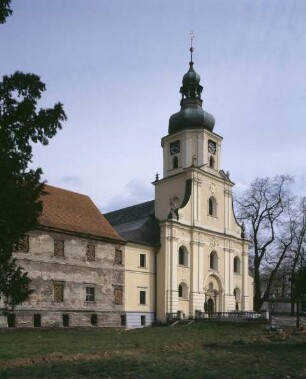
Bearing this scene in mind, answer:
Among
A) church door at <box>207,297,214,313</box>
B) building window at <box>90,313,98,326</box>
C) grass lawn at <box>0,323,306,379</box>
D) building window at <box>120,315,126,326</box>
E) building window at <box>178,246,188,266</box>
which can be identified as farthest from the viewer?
church door at <box>207,297,214,313</box>

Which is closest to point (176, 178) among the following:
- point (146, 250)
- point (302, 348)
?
point (146, 250)

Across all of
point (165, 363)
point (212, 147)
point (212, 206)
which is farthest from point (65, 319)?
point (165, 363)

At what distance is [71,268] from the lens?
37.0m

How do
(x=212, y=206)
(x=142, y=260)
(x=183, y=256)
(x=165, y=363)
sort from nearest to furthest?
(x=165, y=363)
(x=142, y=260)
(x=183, y=256)
(x=212, y=206)

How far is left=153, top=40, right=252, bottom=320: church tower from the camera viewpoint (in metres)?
43.8

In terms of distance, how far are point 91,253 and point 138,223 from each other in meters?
8.33

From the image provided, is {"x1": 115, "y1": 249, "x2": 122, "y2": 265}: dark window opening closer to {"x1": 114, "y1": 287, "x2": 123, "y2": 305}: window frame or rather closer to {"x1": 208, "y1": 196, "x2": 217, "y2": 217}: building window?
{"x1": 114, "y1": 287, "x2": 123, "y2": 305}: window frame

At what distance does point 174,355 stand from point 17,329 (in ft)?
59.1

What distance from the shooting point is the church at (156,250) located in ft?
118

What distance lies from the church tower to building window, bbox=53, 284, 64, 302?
1010cm

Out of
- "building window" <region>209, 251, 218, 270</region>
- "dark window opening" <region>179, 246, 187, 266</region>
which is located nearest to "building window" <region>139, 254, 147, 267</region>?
"dark window opening" <region>179, 246, 187, 266</region>

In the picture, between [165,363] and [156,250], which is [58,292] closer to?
[156,250]

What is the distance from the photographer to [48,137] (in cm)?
1694

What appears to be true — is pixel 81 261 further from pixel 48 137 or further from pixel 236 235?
pixel 48 137
